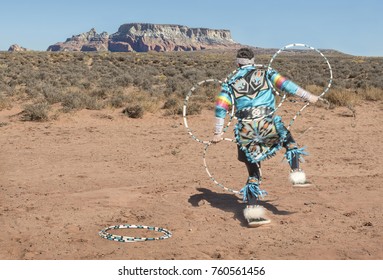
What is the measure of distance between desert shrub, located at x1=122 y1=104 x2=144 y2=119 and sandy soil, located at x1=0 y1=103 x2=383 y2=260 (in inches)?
98.0

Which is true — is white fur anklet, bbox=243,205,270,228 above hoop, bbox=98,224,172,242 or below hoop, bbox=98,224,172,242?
above

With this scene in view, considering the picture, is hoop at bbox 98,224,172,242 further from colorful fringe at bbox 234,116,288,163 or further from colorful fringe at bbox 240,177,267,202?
colorful fringe at bbox 234,116,288,163

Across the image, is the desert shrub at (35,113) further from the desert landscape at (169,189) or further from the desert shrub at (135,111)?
the desert shrub at (135,111)

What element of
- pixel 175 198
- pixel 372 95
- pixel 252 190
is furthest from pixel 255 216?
pixel 372 95

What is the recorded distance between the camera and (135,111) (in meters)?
16.4

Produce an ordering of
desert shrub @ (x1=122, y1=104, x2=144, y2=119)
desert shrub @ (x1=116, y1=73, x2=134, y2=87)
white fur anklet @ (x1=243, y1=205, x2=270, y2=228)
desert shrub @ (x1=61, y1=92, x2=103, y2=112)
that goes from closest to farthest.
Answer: white fur anklet @ (x1=243, y1=205, x2=270, y2=228) < desert shrub @ (x1=122, y1=104, x2=144, y2=119) < desert shrub @ (x1=61, y1=92, x2=103, y2=112) < desert shrub @ (x1=116, y1=73, x2=134, y2=87)

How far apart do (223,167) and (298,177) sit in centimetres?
381

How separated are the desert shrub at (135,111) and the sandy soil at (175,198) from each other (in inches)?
98.0

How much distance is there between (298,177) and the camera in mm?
6215

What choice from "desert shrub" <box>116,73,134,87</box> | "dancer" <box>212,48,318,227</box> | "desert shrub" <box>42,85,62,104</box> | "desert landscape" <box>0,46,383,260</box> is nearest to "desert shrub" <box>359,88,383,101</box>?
"desert landscape" <box>0,46,383,260</box>

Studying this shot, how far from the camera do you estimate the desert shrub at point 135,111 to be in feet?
53.5

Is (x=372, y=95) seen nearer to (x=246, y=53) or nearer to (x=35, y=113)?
(x=35, y=113)

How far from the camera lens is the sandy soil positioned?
5605 mm

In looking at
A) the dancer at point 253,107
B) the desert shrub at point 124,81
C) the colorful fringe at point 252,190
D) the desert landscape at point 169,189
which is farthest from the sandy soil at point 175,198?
the desert shrub at point 124,81
